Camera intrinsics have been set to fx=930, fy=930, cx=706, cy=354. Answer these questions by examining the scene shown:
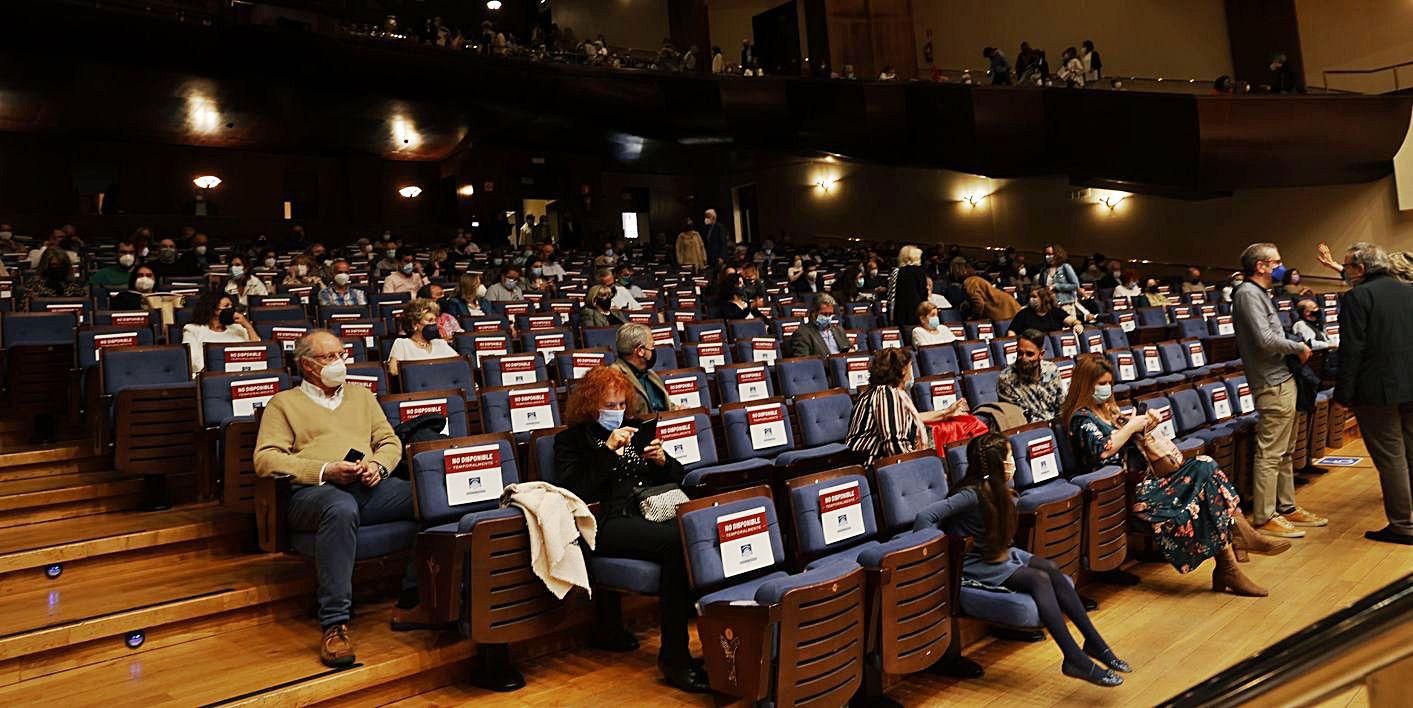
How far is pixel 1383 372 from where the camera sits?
3.78 meters

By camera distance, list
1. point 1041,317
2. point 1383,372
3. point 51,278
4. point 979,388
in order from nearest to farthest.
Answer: point 1383,372 → point 979,388 → point 51,278 → point 1041,317

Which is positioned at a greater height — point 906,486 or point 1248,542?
point 906,486

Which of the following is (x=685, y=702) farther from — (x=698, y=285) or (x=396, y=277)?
(x=698, y=285)

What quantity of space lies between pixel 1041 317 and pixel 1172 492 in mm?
3263

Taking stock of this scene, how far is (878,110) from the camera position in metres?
14.9

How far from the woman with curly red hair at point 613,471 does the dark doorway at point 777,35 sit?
15624 millimetres

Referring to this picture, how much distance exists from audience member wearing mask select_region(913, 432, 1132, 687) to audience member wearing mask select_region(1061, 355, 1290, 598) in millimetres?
935

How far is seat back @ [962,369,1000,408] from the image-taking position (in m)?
5.05

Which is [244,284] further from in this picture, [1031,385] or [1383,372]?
[1383,372]

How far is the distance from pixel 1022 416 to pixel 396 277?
6210 millimetres

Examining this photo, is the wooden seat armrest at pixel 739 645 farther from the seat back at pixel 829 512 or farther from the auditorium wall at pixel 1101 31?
the auditorium wall at pixel 1101 31

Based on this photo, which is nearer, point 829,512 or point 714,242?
point 829,512

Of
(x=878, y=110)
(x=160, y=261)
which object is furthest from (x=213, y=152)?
(x=878, y=110)

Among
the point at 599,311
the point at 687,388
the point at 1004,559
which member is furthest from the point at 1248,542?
the point at 599,311
